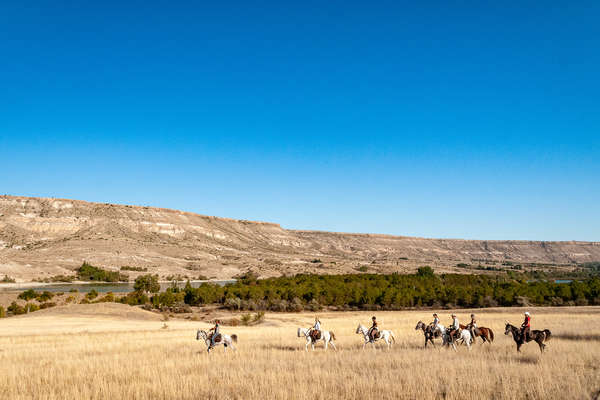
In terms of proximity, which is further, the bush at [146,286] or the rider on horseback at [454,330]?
the bush at [146,286]

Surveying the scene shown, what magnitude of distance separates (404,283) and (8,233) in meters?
109

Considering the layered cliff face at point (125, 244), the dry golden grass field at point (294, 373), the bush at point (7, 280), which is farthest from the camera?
the layered cliff face at point (125, 244)

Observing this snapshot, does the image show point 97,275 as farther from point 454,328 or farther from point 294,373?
point 294,373

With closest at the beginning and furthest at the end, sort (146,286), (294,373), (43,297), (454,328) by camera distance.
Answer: (294,373)
(454,328)
(43,297)
(146,286)

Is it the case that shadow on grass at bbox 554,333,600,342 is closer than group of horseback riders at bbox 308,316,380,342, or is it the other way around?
group of horseback riders at bbox 308,316,380,342

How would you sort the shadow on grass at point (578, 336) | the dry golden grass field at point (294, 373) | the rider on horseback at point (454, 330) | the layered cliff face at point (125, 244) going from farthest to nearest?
the layered cliff face at point (125, 244)
the shadow on grass at point (578, 336)
the rider on horseback at point (454, 330)
the dry golden grass field at point (294, 373)

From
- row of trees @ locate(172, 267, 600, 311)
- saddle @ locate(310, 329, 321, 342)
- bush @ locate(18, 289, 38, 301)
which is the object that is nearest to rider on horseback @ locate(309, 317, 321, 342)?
saddle @ locate(310, 329, 321, 342)

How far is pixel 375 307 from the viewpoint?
61.0m

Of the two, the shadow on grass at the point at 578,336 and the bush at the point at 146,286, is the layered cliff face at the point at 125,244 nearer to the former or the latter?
the bush at the point at 146,286

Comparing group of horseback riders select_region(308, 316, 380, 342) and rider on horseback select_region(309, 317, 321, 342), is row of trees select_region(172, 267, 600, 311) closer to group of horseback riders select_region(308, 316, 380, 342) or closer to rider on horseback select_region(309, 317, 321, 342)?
group of horseback riders select_region(308, 316, 380, 342)

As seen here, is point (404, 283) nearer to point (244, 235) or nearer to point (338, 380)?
point (338, 380)

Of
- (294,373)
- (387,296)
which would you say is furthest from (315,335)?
(387,296)

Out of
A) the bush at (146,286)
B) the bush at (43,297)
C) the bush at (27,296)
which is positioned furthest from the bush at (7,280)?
the bush at (43,297)

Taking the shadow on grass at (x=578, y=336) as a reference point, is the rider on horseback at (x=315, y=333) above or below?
above
